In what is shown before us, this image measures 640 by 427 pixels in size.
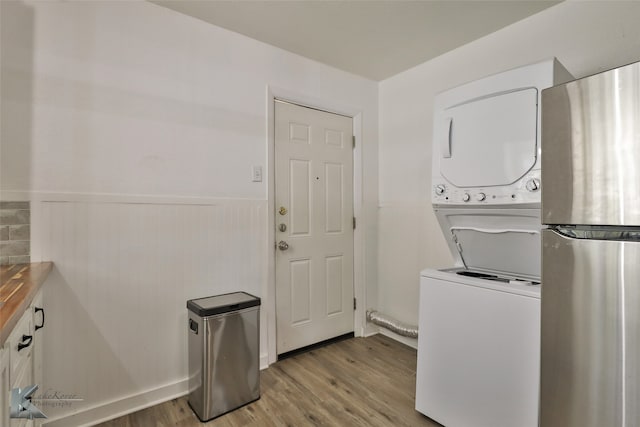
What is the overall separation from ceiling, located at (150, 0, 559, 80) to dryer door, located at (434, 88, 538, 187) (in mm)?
787

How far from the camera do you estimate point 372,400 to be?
2059mm

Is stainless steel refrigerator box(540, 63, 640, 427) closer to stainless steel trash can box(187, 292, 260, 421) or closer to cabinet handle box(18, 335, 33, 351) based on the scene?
stainless steel trash can box(187, 292, 260, 421)

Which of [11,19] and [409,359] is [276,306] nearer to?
[409,359]

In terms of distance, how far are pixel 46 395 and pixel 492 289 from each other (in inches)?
90.1

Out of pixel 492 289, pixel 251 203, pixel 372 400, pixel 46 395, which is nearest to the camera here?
pixel 492 289

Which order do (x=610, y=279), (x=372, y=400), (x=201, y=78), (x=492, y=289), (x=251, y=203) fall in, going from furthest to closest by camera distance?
(x=251, y=203), (x=201, y=78), (x=372, y=400), (x=492, y=289), (x=610, y=279)

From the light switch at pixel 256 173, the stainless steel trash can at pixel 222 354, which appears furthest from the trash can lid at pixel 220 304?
the light switch at pixel 256 173

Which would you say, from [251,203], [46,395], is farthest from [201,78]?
[46,395]

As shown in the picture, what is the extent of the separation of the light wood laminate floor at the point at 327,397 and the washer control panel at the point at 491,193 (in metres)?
1.25

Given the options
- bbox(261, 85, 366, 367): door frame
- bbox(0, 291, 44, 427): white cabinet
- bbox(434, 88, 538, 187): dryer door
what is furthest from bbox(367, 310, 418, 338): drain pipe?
bbox(0, 291, 44, 427): white cabinet

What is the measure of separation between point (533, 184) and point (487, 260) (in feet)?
1.84

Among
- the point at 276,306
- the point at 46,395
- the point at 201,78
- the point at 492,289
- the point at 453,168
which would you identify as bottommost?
the point at 46,395

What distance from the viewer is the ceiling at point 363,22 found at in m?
2.03

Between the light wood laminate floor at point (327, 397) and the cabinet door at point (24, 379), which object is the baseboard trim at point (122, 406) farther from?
the cabinet door at point (24, 379)
